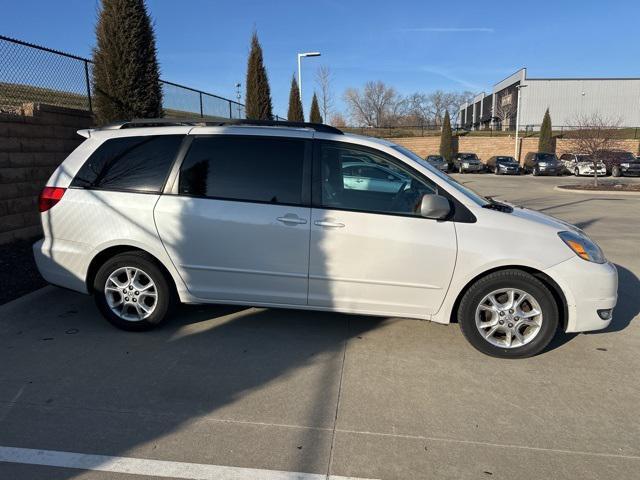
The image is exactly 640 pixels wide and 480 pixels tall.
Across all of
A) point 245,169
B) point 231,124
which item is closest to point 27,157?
point 231,124

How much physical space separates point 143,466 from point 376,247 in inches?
88.6

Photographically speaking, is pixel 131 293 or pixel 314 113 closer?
pixel 131 293

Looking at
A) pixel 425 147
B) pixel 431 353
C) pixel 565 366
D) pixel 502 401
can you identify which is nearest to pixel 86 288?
pixel 431 353

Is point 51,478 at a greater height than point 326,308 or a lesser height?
lesser

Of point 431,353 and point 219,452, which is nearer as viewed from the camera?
point 219,452

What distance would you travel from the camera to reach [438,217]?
3.80 m

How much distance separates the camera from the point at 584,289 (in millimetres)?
3750

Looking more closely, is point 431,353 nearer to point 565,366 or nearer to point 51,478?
point 565,366

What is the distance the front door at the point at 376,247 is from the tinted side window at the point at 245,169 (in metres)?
0.22

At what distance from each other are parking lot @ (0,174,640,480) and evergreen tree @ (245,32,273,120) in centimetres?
1439

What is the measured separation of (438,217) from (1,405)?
11.1ft

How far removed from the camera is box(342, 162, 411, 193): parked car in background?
13.4ft

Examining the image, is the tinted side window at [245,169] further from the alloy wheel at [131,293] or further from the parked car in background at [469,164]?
the parked car in background at [469,164]

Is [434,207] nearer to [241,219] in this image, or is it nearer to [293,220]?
[293,220]
